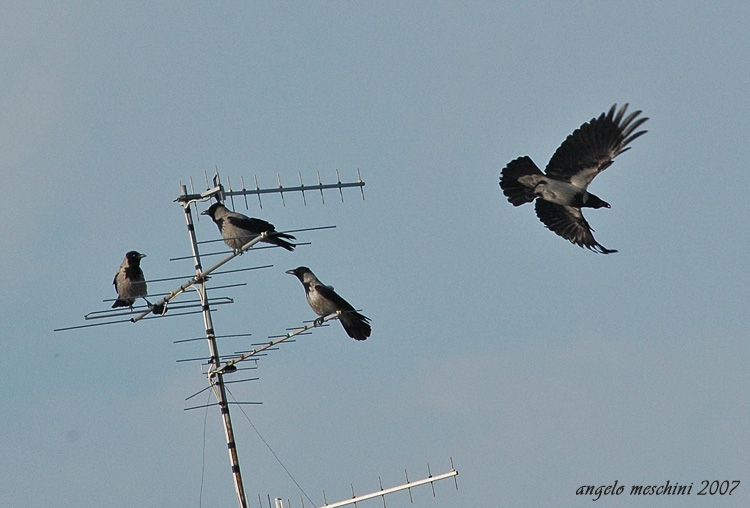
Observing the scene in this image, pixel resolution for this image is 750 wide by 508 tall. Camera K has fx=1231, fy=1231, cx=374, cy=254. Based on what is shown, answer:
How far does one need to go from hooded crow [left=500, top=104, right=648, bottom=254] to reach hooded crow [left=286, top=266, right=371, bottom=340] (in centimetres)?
418

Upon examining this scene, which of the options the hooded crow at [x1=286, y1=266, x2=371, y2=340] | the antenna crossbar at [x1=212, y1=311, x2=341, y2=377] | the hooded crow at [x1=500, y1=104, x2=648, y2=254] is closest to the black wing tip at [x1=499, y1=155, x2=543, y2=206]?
the hooded crow at [x1=500, y1=104, x2=648, y2=254]

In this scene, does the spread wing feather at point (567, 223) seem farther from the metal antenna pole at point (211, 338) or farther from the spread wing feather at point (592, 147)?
the metal antenna pole at point (211, 338)

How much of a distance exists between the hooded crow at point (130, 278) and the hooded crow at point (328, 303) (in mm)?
1927

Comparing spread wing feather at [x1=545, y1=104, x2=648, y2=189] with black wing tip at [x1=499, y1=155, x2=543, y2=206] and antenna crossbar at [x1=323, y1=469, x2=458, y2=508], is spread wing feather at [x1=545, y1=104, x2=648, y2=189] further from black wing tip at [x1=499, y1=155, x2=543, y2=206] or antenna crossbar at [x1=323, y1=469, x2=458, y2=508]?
antenna crossbar at [x1=323, y1=469, x2=458, y2=508]

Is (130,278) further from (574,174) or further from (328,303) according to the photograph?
(574,174)

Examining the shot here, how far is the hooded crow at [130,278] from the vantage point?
45.0ft

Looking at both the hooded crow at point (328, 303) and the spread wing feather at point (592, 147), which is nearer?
the hooded crow at point (328, 303)

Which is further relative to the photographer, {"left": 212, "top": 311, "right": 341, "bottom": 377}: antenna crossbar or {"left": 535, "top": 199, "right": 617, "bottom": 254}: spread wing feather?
{"left": 535, "top": 199, "right": 617, "bottom": 254}: spread wing feather

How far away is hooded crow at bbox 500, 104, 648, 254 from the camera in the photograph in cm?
1561

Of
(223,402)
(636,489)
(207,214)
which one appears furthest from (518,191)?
(223,402)

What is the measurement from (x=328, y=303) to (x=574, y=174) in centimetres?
491

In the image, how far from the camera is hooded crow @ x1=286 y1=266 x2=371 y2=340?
1185cm

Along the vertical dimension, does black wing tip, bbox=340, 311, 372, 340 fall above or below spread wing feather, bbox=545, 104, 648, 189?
below

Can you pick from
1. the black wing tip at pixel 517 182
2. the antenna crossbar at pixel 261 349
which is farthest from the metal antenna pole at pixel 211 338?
the black wing tip at pixel 517 182
